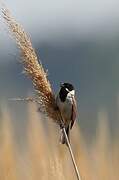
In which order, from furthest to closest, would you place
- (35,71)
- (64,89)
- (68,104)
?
1. (68,104)
2. (64,89)
3. (35,71)

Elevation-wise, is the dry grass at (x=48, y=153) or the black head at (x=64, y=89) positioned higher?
the black head at (x=64, y=89)

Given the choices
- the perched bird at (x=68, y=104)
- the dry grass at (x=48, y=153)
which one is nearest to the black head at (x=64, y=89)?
the perched bird at (x=68, y=104)

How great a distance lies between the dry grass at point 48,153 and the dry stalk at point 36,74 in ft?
0.72

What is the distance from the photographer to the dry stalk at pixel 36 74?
3.40 m

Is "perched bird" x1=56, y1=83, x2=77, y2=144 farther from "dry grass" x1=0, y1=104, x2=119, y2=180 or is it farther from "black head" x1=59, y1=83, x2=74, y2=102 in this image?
"dry grass" x1=0, y1=104, x2=119, y2=180

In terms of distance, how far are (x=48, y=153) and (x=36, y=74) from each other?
0.50 m

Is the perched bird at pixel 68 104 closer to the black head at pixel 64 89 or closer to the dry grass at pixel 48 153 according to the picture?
the black head at pixel 64 89

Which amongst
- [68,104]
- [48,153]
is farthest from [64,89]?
[48,153]

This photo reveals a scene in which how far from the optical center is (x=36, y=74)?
3465mm

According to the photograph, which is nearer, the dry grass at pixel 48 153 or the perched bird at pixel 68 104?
the dry grass at pixel 48 153

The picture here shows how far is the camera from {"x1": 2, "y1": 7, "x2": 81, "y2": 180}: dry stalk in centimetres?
340

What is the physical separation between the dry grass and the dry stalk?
0.22m

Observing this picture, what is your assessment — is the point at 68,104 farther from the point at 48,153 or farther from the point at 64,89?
the point at 48,153

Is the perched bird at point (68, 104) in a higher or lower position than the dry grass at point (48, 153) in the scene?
higher
